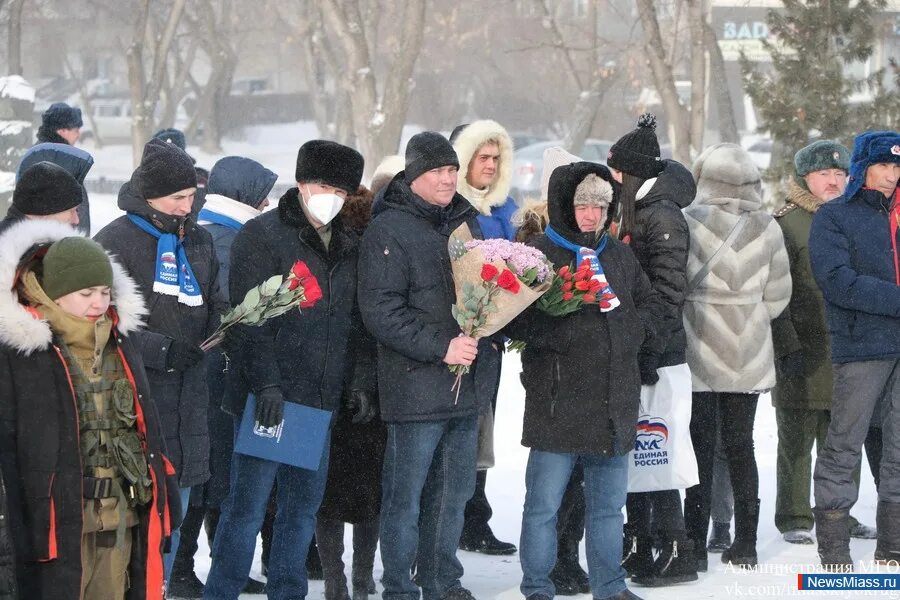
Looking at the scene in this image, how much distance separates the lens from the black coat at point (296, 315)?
227 inches

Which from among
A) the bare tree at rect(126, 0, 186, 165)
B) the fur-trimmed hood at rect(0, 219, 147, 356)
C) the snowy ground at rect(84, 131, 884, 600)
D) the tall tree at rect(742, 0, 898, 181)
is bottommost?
the snowy ground at rect(84, 131, 884, 600)

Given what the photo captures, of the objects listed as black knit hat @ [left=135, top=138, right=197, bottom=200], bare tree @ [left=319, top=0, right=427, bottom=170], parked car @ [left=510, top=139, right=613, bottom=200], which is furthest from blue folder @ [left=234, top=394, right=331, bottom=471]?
parked car @ [left=510, top=139, right=613, bottom=200]

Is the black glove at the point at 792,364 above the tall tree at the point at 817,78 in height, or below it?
below

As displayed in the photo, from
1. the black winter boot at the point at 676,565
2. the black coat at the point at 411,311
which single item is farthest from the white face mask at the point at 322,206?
the black winter boot at the point at 676,565

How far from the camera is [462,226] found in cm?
602

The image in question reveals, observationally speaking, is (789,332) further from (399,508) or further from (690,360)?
(399,508)

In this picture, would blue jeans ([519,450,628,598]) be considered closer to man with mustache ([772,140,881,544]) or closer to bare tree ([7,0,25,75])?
man with mustache ([772,140,881,544])

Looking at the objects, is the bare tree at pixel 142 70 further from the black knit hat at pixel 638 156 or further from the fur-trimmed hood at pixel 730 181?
the black knit hat at pixel 638 156

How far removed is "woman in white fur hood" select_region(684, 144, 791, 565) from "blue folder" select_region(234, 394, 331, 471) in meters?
2.08

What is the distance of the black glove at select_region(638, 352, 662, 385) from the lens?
20.7ft

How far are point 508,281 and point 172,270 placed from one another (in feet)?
4.41

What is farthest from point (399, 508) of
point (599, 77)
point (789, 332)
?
point (599, 77)

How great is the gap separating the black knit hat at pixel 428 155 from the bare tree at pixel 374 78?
38.1ft

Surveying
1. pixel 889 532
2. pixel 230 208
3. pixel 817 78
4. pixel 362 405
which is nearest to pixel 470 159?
pixel 230 208
